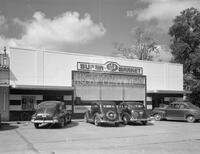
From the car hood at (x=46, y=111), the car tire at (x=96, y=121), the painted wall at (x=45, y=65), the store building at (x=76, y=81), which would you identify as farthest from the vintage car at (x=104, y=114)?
the painted wall at (x=45, y=65)

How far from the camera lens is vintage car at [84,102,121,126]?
1962 cm

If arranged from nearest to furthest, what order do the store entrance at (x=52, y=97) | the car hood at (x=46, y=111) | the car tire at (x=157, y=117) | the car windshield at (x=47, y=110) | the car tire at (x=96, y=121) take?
1. the car hood at (x=46, y=111)
2. the car windshield at (x=47, y=110)
3. the car tire at (x=96, y=121)
4. the store entrance at (x=52, y=97)
5. the car tire at (x=157, y=117)

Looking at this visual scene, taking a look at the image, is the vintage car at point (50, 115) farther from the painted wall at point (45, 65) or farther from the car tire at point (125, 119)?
the painted wall at point (45, 65)

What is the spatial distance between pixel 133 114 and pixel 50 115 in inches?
244

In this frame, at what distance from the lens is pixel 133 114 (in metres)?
21.0

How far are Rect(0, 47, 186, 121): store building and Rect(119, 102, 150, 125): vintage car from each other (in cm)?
562

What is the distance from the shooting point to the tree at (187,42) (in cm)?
4088

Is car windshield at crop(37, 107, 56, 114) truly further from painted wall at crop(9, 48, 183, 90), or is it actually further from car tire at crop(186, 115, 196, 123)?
car tire at crop(186, 115, 196, 123)

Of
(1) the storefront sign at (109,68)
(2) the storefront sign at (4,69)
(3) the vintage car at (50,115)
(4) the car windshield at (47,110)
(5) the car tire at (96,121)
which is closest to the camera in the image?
(3) the vintage car at (50,115)

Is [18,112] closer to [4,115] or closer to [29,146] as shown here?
A: [4,115]

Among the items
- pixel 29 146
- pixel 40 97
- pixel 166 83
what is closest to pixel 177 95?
pixel 166 83

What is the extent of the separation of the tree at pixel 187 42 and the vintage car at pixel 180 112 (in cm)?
1658

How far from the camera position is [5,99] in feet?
75.9

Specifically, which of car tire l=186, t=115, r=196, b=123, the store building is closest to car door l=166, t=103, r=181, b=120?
car tire l=186, t=115, r=196, b=123
